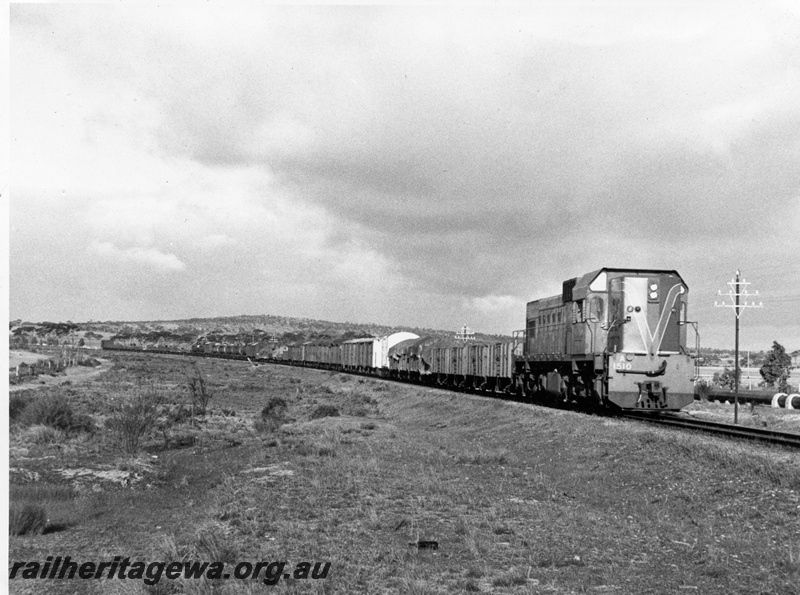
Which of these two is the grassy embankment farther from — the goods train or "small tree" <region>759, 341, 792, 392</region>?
"small tree" <region>759, 341, 792, 392</region>

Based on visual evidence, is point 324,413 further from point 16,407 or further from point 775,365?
point 775,365

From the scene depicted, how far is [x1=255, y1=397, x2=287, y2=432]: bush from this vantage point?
26.9 meters

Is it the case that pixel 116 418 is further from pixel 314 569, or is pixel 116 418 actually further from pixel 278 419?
pixel 314 569

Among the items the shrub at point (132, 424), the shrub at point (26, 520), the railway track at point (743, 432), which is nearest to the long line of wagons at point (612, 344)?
the railway track at point (743, 432)

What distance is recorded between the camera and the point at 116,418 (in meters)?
21.1

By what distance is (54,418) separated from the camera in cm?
2422

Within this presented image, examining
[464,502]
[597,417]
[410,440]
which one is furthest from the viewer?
[410,440]

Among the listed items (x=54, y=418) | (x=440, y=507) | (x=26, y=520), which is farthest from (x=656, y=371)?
(x=54, y=418)

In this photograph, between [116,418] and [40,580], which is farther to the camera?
[116,418]

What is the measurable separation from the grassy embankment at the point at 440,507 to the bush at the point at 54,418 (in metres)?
0.81

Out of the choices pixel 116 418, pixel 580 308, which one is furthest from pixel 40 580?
pixel 580 308

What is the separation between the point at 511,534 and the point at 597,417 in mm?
11257

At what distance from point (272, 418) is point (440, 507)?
63.7ft

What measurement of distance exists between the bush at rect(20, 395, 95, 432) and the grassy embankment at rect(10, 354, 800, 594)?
810mm
